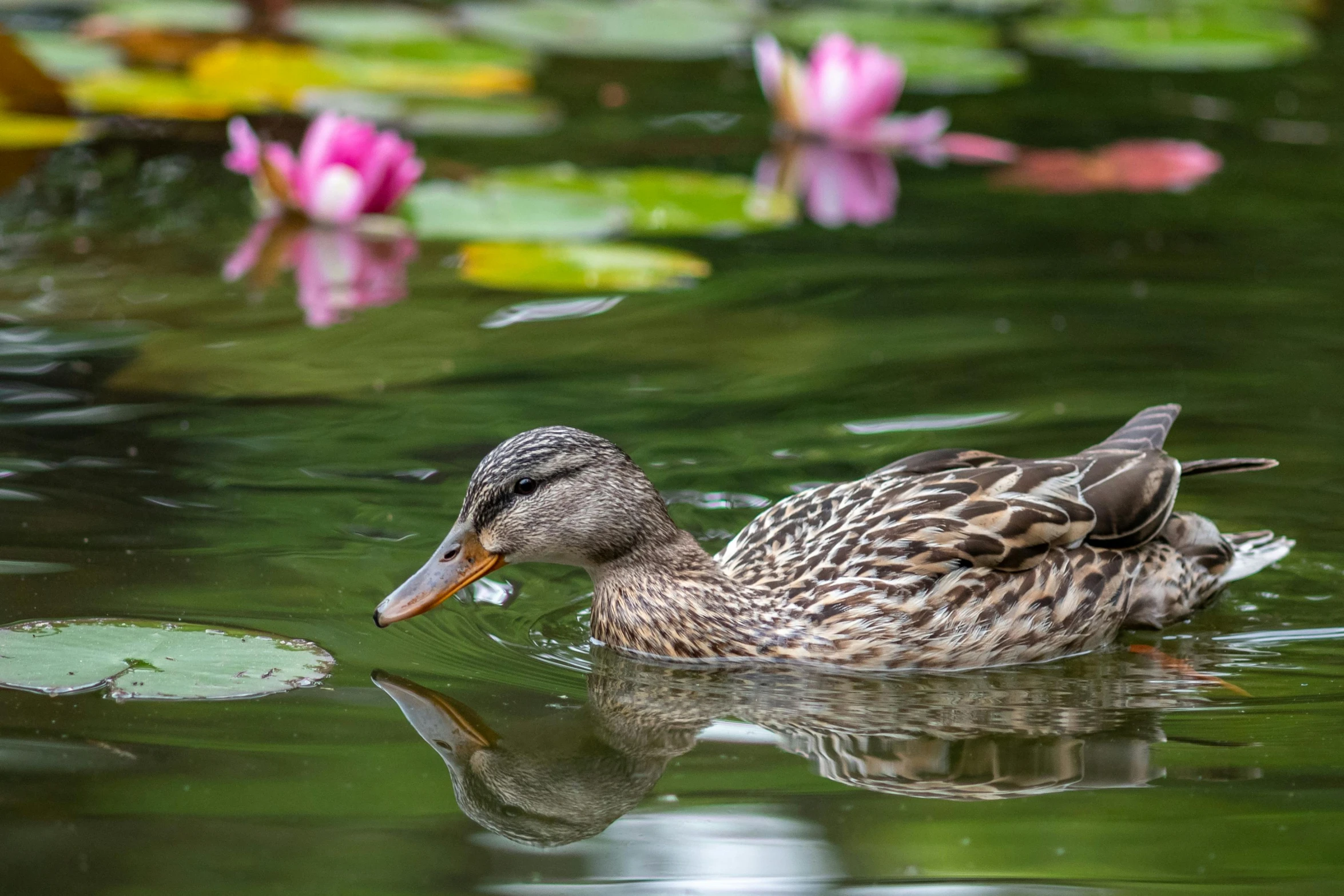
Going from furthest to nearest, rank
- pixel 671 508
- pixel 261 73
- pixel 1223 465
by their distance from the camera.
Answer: pixel 261 73, pixel 671 508, pixel 1223 465

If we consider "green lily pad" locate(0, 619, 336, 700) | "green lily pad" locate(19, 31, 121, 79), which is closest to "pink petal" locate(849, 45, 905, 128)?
"green lily pad" locate(19, 31, 121, 79)

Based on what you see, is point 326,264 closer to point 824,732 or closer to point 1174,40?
point 824,732

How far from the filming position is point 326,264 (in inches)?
359

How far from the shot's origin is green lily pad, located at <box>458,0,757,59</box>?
12648mm

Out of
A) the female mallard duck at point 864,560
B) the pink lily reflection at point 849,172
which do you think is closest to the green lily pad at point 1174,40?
the pink lily reflection at point 849,172

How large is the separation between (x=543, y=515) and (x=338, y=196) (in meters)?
4.32

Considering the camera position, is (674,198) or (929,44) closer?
(674,198)

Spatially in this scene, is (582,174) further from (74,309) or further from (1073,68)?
(1073,68)

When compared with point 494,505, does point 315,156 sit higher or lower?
higher

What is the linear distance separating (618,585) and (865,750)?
114cm

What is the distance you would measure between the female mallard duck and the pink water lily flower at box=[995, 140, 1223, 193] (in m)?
4.86

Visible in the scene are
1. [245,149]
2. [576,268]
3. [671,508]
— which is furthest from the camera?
[245,149]

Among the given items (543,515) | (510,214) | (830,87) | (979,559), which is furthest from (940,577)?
(830,87)

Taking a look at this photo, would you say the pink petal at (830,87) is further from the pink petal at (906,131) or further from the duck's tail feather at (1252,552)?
the duck's tail feather at (1252,552)
